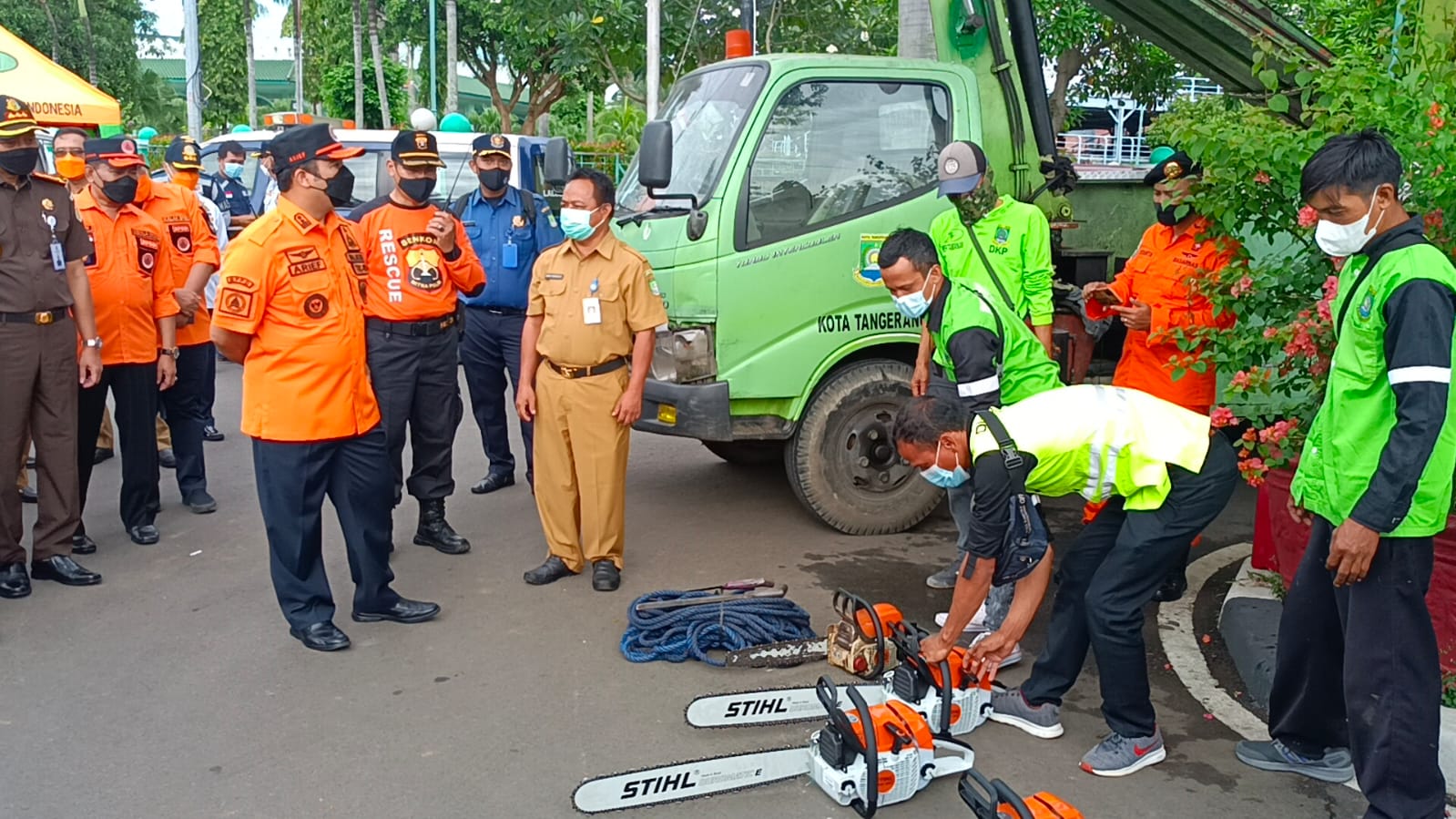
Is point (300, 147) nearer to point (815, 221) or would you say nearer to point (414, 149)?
point (414, 149)

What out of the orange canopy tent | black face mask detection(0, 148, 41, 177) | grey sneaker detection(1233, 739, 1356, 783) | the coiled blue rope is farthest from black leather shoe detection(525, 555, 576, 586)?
the orange canopy tent

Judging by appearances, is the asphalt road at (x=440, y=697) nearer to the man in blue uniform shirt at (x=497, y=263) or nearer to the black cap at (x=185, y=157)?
the man in blue uniform shirt at (x=497, y=263)

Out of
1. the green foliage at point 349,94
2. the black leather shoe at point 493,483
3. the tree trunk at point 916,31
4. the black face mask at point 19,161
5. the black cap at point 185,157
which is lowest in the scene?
the black leather shoe at point 493,483

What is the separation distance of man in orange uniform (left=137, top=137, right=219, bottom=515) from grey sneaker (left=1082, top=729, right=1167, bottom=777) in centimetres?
485

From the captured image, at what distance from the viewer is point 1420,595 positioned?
305 centimetres

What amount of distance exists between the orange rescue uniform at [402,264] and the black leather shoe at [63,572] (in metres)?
1.73

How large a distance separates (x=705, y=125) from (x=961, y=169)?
1.37 meters

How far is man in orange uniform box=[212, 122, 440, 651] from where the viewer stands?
429 centimetres

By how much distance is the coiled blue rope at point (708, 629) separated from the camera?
4.48 m

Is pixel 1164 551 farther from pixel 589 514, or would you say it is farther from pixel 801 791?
pixel 589 514

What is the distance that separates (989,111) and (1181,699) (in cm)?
315

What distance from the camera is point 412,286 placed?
538 cm

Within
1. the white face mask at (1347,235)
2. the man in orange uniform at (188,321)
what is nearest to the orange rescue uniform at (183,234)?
the man in orange uniform at (188,321)

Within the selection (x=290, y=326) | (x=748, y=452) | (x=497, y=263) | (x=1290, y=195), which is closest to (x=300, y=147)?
(x=290, y=326)
